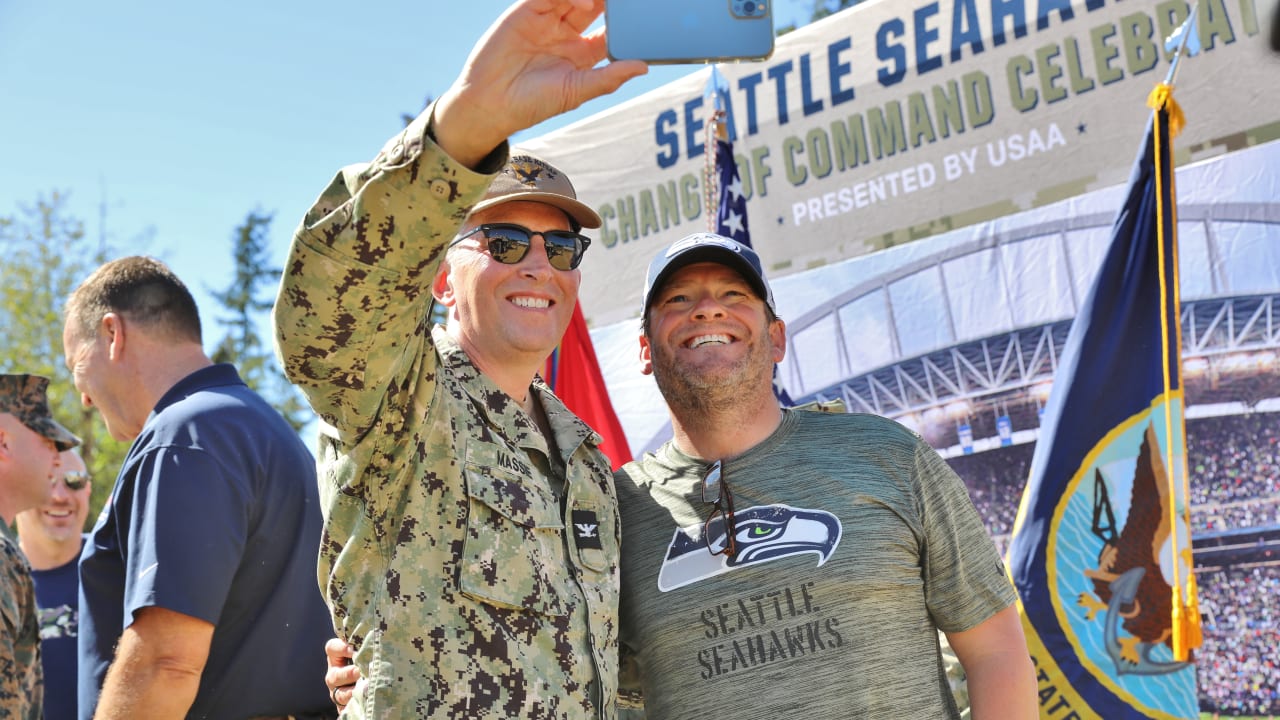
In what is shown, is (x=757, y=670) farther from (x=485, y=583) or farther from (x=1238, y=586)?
(x=1238, y=586)

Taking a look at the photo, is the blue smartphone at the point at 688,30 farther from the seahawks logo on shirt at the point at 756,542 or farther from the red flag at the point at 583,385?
the red flag at the point at 583,385

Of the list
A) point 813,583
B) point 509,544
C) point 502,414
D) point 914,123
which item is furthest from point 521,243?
point 914,123

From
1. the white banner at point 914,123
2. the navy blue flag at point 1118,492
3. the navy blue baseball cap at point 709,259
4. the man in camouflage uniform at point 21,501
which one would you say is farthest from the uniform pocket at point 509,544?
the white banner at point 914,123

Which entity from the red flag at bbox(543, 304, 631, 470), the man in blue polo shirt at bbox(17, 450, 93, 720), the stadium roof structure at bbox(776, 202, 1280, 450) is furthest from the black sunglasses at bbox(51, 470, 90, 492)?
the stadium roof structure at bbox(776, 202, 1280, 450)

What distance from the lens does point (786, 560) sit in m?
2.40

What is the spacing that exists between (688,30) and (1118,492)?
2.97 metres

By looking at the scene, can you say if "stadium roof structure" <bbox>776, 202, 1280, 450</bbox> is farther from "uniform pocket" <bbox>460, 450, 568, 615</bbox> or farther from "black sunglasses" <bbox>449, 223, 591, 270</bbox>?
"uniform pocket" <bbox>460, 450, 568, 615</bbox>

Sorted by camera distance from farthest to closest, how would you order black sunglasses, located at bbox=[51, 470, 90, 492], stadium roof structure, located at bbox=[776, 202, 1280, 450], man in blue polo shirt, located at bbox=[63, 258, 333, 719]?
black sunglasses, located at bbox=[51, 470, 90, 492]
stadium roof structure, located at bbox=[776, 202, 1280, 450]
man in blue polo shirt, located at bbox=[63, 258, 333, 719]

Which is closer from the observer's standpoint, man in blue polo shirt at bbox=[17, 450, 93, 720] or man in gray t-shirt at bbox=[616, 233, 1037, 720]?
man in gray t-shirt at bbox=[616, 233, 1037, 720]

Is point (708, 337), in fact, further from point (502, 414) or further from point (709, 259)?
point (502, 414)

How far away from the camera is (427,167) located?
5.09ft

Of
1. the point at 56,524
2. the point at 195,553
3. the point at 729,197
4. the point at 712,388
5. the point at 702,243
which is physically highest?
the point at 729,197

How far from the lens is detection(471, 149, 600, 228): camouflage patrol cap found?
244cm

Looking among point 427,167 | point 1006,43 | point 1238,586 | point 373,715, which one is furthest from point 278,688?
point 1006,43
